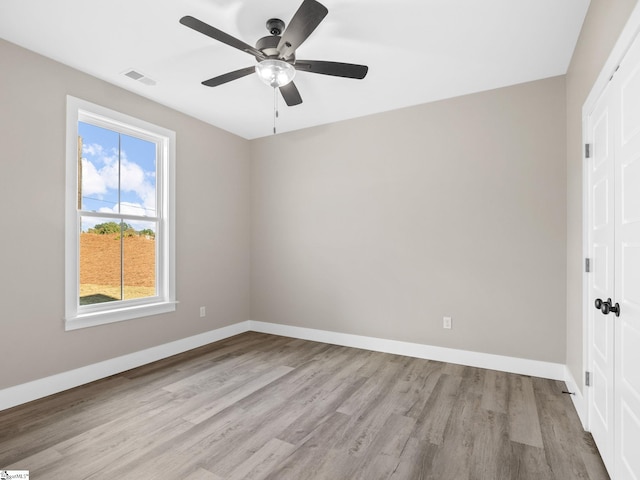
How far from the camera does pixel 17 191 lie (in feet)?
8.73

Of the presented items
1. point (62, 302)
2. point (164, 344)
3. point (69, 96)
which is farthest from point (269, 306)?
point (69, 96)

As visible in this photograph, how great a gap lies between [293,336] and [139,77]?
3465 millimetres

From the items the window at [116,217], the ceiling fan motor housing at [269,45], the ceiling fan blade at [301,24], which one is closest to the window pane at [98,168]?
the window at [116,217]

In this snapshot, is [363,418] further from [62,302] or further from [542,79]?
[542,79]

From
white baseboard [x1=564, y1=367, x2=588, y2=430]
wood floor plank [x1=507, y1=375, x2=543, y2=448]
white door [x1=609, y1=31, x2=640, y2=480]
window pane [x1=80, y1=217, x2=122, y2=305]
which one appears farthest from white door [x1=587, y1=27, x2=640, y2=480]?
window pane [x1=80, y1=217, x2=122, y2=305]

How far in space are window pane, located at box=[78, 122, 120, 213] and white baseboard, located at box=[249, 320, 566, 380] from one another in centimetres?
261

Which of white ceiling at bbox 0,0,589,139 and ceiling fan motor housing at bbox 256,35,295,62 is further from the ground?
white ceiling at bbox 0,0,589,139

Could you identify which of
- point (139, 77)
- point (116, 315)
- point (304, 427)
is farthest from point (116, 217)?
point (304, 427)

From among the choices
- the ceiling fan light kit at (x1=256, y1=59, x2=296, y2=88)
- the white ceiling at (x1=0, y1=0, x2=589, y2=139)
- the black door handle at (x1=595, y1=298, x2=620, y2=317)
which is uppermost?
the white ceiling at (x1=0, y1=0, x2=589, y2=139)

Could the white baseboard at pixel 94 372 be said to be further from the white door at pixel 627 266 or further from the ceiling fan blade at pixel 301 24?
the white door at pixel 627 266

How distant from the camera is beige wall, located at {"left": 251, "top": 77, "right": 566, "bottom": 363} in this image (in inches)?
126

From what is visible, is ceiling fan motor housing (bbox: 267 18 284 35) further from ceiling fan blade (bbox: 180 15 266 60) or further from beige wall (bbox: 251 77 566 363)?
beige wall (bbox: 251 77 566 363)

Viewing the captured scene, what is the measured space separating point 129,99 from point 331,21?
2.31 meters

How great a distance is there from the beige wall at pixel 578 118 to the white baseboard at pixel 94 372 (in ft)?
12.6
